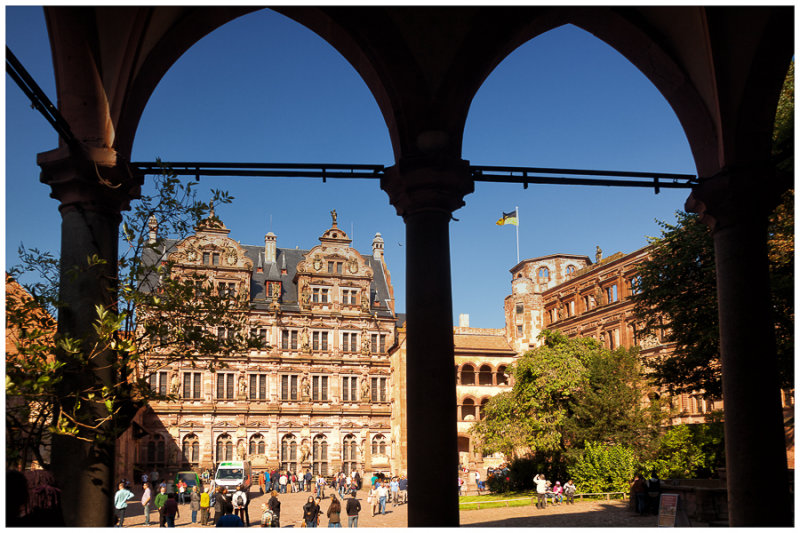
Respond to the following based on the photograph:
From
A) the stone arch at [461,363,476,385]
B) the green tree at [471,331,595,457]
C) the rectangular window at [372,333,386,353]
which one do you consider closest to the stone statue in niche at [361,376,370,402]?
the rectangular window at [372,333,386,353]

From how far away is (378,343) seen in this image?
47688 mm

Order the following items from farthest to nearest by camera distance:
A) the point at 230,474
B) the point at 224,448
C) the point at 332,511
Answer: the point at 224,448 < the point at 230,474 < the point at 332,511

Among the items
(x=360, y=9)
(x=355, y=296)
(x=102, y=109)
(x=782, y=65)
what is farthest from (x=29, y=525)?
(x=355, y=296)

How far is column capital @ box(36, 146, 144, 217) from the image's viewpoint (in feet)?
22.1

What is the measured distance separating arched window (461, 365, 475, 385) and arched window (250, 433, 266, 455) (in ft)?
45.5

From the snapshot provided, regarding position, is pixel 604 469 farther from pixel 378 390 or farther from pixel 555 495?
pixel 378 390

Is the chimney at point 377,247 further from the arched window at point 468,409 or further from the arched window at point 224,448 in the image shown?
the arched window at point 224,448

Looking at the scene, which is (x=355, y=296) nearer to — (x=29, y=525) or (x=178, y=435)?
(x=178, y=435)

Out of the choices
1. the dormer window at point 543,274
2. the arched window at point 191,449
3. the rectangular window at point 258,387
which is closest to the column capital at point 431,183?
the arched window at point 191,449

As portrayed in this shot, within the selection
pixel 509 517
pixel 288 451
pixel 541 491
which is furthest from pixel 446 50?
pixel 288 451

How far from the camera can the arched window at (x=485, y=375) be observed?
1966 inches

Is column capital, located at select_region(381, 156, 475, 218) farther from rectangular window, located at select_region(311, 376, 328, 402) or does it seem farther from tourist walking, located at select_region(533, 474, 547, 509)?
rectangular window, located at select_region(311, 376, 328, 402)

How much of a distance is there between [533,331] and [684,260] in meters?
31.6

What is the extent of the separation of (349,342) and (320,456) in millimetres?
7240
